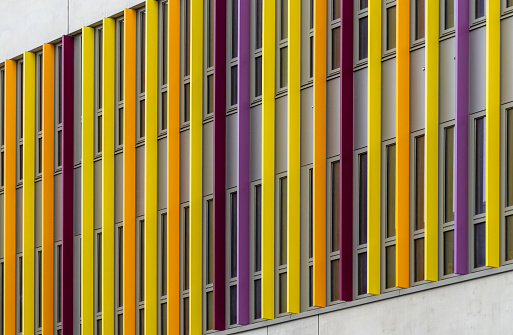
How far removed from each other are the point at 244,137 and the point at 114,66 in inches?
172

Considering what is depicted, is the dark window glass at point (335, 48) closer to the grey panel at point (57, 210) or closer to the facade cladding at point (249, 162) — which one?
the facade cladding at point (249, 162)

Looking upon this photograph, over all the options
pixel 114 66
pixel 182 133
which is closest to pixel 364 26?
pixel 182 133

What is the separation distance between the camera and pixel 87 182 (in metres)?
30.6

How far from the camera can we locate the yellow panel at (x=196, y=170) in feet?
90.9

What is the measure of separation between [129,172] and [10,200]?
3.95m

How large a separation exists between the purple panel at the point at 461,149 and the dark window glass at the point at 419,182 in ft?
2.91

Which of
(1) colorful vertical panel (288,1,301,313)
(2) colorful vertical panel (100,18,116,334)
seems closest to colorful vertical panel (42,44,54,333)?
(2) colorful vertical panel (100,18,116,334)

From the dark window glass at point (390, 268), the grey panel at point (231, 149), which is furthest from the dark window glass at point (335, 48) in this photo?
the dark window glass at point (390, 268)

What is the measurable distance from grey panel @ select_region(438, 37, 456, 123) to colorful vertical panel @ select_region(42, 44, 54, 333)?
10167mm

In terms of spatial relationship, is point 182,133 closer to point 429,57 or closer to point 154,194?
point 154,194

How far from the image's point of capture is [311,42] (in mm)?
26594

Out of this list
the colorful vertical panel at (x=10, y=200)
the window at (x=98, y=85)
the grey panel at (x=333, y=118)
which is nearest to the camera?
the grey panel at (x=333, y=118)

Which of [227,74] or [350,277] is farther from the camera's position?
[227,74]

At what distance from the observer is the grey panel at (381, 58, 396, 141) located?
2505 cm
